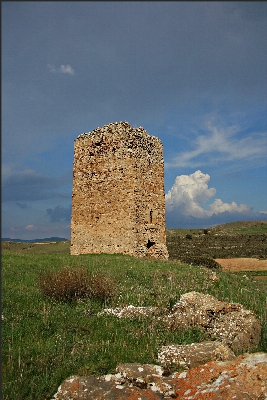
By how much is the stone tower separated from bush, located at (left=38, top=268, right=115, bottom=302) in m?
8.99

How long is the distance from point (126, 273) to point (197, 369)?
25.4ft

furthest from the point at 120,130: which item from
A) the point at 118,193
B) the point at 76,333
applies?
the point at 76,333

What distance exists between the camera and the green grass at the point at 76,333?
5.35 meters

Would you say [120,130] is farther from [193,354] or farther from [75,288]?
[193,354]

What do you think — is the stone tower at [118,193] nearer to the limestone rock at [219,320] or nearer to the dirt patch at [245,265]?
the limestone rock at [219,320]

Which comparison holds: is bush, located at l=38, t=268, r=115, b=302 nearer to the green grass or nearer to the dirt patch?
the green grass

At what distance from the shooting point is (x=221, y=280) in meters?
12.6

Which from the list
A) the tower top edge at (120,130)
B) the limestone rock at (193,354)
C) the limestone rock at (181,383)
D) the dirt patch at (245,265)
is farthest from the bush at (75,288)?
the dirt patch at (245,265)

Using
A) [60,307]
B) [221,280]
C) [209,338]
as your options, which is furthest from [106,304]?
[221,280]

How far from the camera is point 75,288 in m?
9.14

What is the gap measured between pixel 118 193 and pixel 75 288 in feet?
33.5

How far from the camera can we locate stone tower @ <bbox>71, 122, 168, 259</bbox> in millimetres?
18688

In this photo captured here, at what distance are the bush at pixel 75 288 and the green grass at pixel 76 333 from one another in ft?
0.65

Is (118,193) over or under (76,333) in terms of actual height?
over
